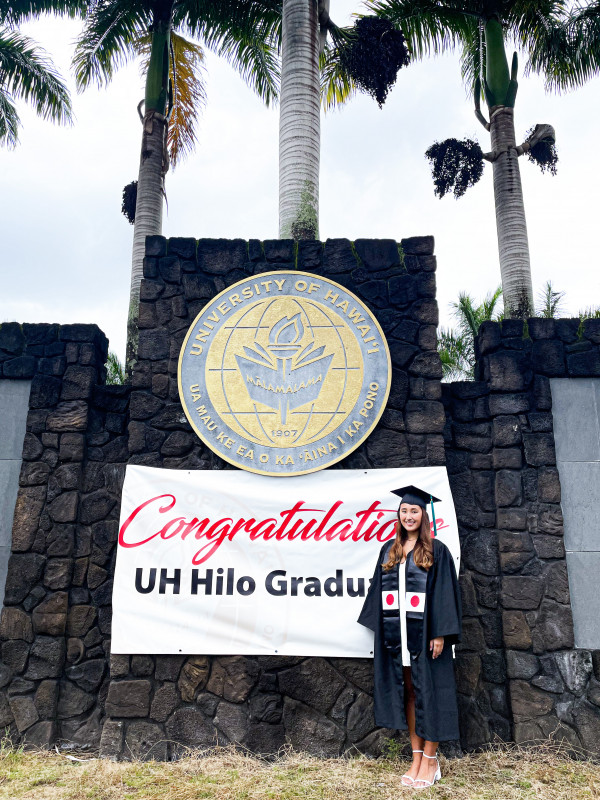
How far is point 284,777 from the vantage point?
4.17 m

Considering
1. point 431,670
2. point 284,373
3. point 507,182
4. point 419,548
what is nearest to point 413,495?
point 419,548

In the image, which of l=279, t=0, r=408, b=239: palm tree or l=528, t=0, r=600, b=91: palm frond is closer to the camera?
l=279, t=0, r=408, b=239: palm tree

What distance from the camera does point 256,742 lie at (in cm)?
457

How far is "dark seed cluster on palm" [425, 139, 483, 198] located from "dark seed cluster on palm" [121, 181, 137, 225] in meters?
4.72

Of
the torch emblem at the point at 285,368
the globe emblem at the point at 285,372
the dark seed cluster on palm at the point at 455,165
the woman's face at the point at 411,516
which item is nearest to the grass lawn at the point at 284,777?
the woman's face at the point at 411,516

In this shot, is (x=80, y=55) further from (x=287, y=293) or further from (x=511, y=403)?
(x=511, y=403)

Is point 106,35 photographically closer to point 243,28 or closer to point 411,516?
point 243,28

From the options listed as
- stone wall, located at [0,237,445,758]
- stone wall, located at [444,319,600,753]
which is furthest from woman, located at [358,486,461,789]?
stone wall, located at [444,319,600,753]

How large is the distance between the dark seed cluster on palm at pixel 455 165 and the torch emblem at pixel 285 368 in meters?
5.94

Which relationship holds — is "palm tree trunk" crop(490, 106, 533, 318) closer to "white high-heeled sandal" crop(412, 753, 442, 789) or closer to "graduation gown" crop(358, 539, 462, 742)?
"graduation gown" crop(358, 539, 462, 742)

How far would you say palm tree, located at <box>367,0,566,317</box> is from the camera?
29.5 feet

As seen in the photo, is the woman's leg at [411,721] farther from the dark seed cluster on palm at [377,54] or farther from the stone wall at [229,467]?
the dark seed cluster on palm at [377,54]

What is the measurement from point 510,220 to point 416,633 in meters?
6.55

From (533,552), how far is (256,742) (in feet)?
7.86
